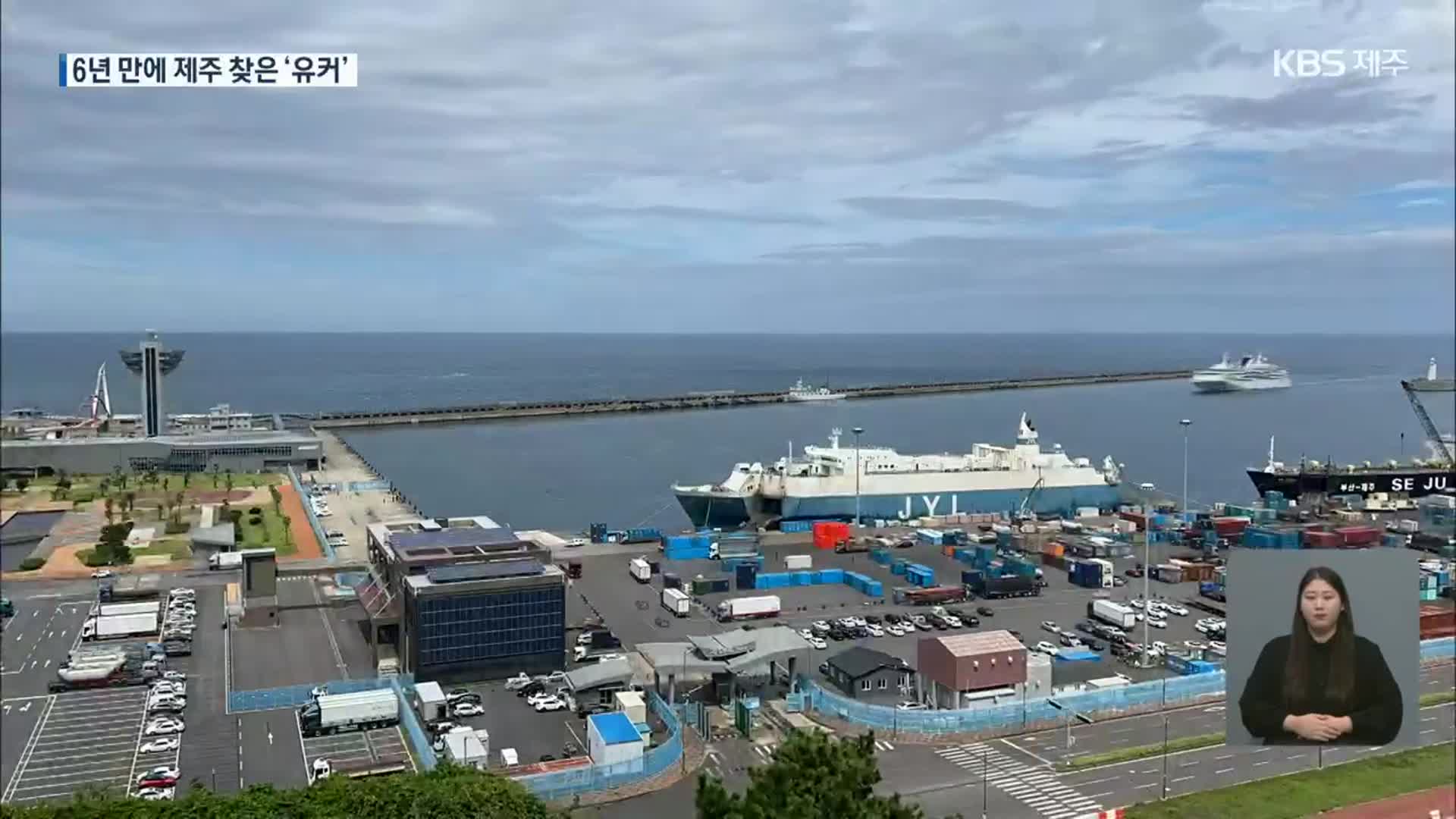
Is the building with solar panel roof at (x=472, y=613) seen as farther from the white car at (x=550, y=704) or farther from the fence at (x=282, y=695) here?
the white car at (x=550, y=704)

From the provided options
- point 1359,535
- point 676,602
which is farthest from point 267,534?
point 1359,535

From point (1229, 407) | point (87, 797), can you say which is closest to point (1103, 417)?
point (1229, 407)

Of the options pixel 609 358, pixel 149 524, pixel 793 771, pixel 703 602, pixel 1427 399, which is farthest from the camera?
pixel 609 358

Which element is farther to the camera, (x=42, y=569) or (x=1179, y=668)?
(x=42, y=569)

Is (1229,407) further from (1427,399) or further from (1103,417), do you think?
(1427,399)

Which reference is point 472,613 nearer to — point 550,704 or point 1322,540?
point 550,704

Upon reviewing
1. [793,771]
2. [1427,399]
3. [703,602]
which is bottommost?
→ [703,602]
